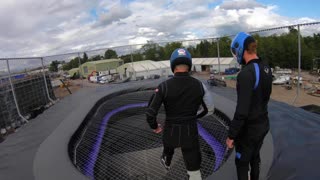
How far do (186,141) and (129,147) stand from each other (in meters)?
2.34

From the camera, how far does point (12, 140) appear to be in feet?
13.0

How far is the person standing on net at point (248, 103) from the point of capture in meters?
1.90

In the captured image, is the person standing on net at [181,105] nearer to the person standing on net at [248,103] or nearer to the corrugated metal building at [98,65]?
the person standing on net at [248,103]

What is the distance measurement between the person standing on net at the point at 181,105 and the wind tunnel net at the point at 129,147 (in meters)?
0.83

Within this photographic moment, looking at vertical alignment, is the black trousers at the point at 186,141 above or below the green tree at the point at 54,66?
below

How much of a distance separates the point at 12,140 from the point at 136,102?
2457 mm

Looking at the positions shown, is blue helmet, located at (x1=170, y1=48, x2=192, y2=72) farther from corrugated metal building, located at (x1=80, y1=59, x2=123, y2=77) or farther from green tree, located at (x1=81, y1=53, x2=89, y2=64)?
corrugated metal building, located at (x1=80, y1=59, x2=123, y2=77)

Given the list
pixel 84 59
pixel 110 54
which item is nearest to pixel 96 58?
pixel 84 59

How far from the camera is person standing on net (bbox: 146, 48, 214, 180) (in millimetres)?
2059

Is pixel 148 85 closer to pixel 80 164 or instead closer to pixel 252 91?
pixel 80 164

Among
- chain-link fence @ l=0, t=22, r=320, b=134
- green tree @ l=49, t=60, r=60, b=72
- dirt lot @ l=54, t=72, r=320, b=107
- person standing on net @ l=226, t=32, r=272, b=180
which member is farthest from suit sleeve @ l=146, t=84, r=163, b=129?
green tree @ l=49, t=60, r=60, b=72

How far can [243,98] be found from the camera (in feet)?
6.22

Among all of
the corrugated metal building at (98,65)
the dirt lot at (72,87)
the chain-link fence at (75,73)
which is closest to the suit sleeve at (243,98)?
the chain-link fence at (75,73)

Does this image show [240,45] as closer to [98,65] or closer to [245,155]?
[245,155]
